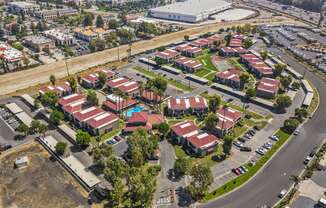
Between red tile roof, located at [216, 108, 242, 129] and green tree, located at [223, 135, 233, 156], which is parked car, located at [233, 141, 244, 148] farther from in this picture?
green tree, located at [223, 135, 233, 156]

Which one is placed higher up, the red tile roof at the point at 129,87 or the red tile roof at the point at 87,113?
the red tile roof at the point at 129,87

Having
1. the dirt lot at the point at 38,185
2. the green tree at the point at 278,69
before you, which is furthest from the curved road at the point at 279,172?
the dirt lot at the point at 38,185

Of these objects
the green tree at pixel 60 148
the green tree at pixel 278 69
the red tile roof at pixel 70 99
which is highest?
the green tree at pixel 278 69

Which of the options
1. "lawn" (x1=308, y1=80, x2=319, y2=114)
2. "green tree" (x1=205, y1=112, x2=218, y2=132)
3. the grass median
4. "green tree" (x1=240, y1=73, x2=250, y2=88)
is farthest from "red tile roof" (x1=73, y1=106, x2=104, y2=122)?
"lawn" (x1=308, y1=80, x2=319, y2=114)

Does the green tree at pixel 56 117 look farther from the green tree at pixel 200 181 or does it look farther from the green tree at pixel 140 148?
the green tree at pixel 200 181

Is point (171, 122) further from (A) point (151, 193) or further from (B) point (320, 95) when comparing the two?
(B) point (320, 95)

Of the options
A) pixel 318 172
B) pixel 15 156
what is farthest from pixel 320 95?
pixel 15 156

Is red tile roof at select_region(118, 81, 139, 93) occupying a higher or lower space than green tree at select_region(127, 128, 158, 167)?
higher
